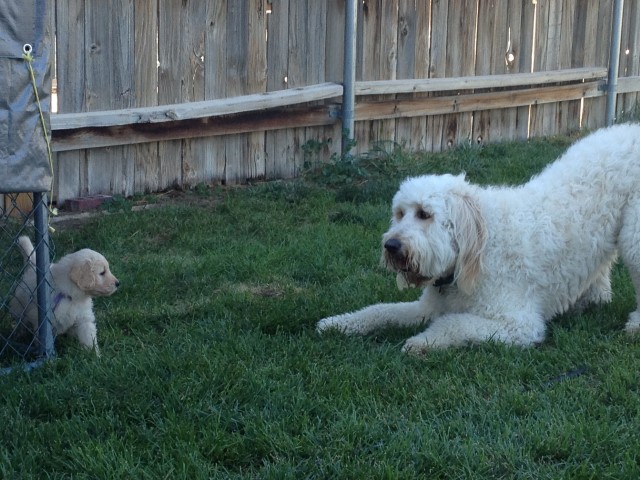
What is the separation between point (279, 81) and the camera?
9.64 meters

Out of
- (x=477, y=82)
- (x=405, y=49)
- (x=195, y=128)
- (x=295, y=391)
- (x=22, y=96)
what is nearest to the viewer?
(x=295, y=391)

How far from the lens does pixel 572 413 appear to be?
13.6 ft

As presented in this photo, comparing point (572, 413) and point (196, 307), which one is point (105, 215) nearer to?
point (196, 307)

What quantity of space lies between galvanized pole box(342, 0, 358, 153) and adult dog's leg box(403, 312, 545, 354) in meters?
4.78

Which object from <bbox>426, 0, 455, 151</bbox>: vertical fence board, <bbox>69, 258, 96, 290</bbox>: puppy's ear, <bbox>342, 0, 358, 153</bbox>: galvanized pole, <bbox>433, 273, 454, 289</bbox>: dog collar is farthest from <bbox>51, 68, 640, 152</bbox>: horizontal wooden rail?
<bbox>433, 273, 454, 289</bbox>: dog collar

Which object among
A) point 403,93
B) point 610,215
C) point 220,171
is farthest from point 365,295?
point 403,93

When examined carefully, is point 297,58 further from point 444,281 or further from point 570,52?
point 570,52

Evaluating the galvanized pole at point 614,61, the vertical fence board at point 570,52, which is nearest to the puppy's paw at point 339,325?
the vertical fence board at point 570,52

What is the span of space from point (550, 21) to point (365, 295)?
8214 millimetres

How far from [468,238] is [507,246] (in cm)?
30

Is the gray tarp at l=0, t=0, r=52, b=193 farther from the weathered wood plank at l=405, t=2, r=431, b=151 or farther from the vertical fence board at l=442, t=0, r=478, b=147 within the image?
the vertical fence board at l=442, t=0, r=478, b=147

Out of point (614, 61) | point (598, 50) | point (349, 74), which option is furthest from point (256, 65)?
point (598, 50)

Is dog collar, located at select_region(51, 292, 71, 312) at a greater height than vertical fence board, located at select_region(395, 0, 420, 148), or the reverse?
vertical fence board, located at select_region(395, 0, 420, 148)

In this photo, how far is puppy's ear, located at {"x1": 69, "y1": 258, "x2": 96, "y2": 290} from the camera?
5203 millimetres
